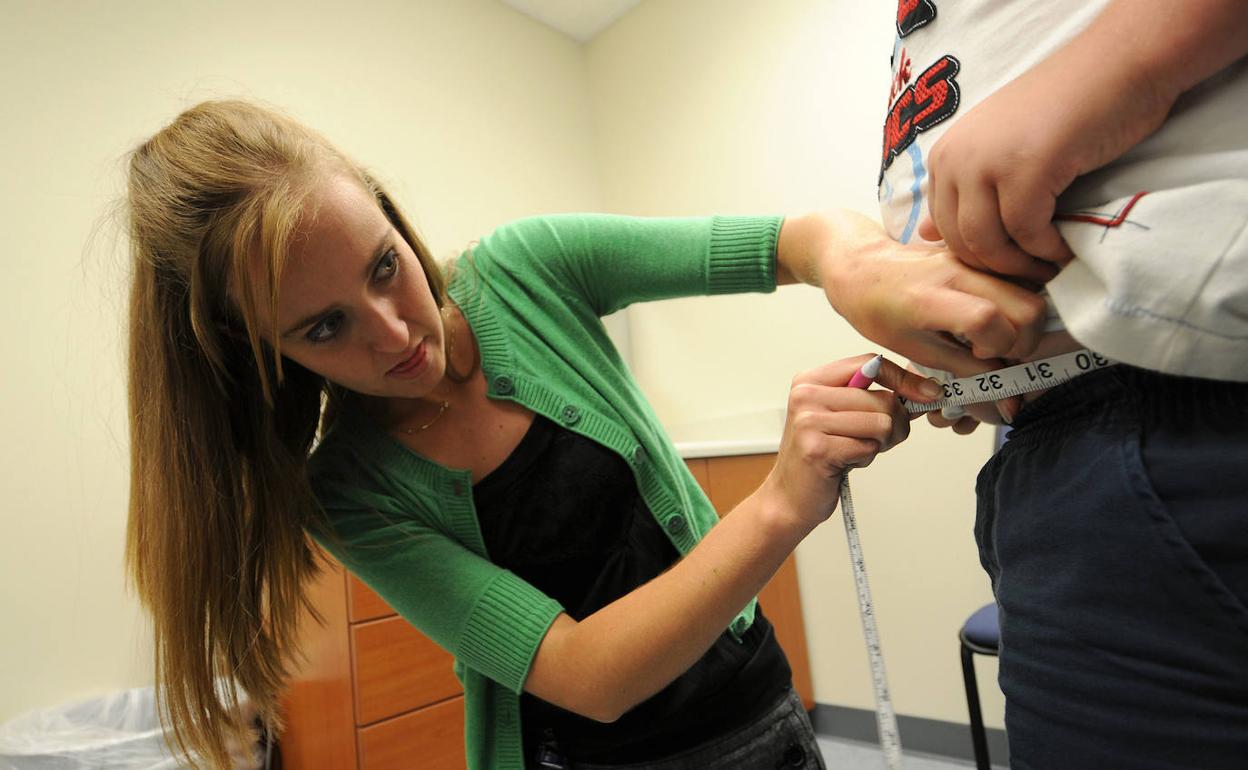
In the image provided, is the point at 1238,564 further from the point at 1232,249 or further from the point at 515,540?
the point at 515,540

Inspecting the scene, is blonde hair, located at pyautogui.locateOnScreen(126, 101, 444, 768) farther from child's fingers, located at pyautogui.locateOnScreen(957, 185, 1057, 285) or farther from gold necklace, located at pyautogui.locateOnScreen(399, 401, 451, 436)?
child's fingers, located at pyautogui.locateOnScreen(957, 185, 1057, 285)

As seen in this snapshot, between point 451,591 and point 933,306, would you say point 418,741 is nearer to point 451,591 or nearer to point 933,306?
point 451,591

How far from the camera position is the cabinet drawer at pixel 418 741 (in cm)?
166

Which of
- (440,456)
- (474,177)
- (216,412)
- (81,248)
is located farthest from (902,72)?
A: (474,177)

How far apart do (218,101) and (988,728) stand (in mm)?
2201

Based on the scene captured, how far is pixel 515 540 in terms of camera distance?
0.85 metres

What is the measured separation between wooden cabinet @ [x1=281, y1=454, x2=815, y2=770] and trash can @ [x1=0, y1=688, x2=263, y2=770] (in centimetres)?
18

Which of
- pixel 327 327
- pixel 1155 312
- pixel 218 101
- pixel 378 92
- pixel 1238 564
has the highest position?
pixel 378 92

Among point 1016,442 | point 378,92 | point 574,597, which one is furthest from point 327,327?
point 378,92

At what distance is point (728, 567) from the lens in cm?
61

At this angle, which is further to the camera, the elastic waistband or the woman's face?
the woman's face

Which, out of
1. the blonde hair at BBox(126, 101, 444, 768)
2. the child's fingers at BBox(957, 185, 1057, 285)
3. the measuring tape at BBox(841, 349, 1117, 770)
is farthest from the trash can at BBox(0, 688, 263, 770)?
the child's fingers at BBox(957, 185, 1057, 285)

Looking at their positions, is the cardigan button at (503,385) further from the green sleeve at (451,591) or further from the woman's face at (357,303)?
the green sleeve at (451,591)

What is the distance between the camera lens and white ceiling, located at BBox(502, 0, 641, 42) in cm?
303
